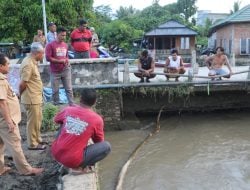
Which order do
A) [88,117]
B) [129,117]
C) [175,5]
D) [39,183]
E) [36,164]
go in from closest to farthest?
[88,117], [39,183], [36,164], [129,117], [175,5]

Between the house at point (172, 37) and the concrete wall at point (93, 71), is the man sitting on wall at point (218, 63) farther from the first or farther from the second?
the house at point (172, 37)

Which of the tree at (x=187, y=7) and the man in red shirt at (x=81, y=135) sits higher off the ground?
the tree at (x=187, y=7)

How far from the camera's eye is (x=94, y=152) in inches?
182

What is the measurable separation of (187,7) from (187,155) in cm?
5193

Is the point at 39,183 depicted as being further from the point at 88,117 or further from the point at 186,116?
the point at 186,116

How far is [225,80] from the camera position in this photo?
11.9 m

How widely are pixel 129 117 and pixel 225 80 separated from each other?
323cm

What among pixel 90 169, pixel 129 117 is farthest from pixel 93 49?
pixel 90 169

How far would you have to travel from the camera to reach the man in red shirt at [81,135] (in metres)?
4.48

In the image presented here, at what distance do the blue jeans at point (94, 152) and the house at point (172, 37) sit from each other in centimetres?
2769

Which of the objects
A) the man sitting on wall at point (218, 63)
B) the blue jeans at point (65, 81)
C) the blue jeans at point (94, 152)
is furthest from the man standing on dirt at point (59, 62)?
the man sitting on wall at point (218, 63)

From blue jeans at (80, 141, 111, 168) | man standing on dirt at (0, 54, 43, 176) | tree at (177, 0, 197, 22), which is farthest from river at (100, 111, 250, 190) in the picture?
tree at (177, 0, 197, 22)

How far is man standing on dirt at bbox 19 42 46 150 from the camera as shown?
6145mm

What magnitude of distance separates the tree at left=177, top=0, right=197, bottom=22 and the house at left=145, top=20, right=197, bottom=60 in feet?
84.5
